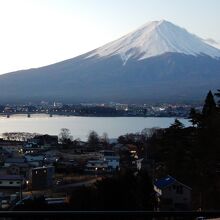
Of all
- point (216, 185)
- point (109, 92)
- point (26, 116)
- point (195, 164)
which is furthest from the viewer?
point (109, 92)

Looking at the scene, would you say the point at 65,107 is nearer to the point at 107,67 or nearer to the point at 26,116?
the point at 26,116

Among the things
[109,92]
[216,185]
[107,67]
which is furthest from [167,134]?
[107,67]

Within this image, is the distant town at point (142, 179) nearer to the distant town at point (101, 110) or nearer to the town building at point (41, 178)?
the town building at point (41, 178)

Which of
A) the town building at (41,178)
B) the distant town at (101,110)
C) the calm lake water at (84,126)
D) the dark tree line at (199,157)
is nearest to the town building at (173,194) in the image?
the dark tree line at (199,157)

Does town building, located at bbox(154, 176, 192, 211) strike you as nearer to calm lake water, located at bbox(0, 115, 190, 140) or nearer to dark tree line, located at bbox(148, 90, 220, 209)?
dark tree line, located at bbox(148, 90, 220, 209)

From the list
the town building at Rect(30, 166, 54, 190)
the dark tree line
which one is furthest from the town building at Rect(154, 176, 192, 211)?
the town building at Rect(30, 166, 54, 190)

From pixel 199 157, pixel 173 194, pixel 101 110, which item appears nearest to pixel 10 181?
pixel 173 194

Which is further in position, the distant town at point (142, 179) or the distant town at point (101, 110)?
the distant town at point (101, 110)

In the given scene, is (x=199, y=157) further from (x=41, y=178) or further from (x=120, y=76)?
(x=120, y=76)
